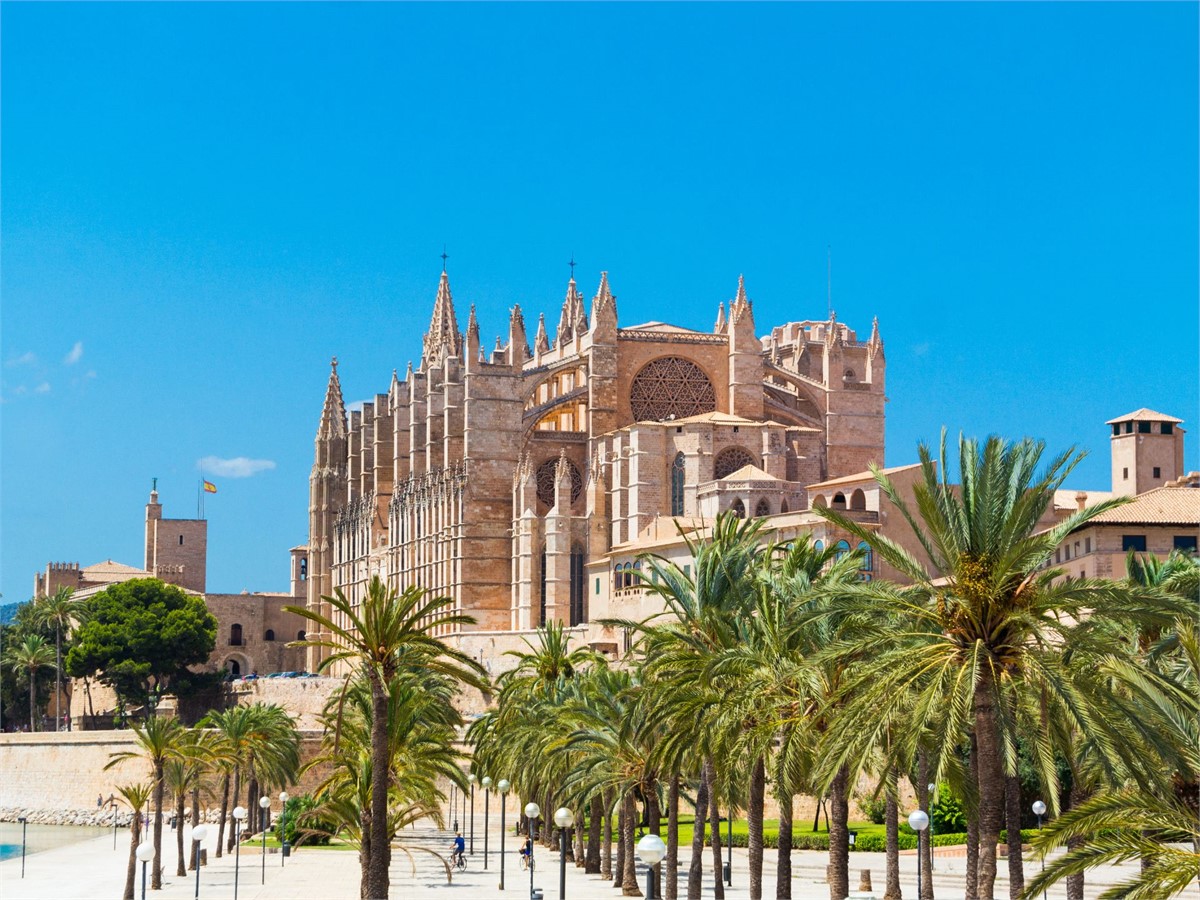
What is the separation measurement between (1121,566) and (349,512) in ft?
196

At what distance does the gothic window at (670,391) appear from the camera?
79.2 metres

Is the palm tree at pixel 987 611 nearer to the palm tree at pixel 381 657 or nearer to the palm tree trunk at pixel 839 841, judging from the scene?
the palm tree trunk at pixel 839 841

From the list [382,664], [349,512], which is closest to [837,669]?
[382,664]

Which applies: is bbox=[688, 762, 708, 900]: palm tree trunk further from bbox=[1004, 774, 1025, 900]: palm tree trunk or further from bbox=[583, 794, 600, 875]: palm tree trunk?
bbox=[583, 794, 600, 875]: palm tree trunk

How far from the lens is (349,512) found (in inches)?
4011

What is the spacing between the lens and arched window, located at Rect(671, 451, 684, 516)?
7200cm

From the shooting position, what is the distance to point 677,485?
72125 mm

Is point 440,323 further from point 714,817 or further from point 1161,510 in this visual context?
point 714,817

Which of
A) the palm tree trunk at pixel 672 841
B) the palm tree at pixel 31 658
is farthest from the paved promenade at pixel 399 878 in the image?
the palm tree at pixel 31 658

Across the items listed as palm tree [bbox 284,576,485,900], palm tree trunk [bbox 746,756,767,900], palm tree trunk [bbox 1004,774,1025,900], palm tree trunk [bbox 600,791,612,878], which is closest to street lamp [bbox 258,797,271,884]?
palm tree trunk [bbox 600,791,612,878]

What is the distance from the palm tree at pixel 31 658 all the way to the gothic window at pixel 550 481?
27.7 meters

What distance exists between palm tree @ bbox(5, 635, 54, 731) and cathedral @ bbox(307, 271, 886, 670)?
16993 millimetres

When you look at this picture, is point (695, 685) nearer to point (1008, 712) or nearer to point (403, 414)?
point (1008, 712)

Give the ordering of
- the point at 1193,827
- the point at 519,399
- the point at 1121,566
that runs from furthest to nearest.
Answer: the point at 519,399
the point at 1121,566
the point at 1193,827
